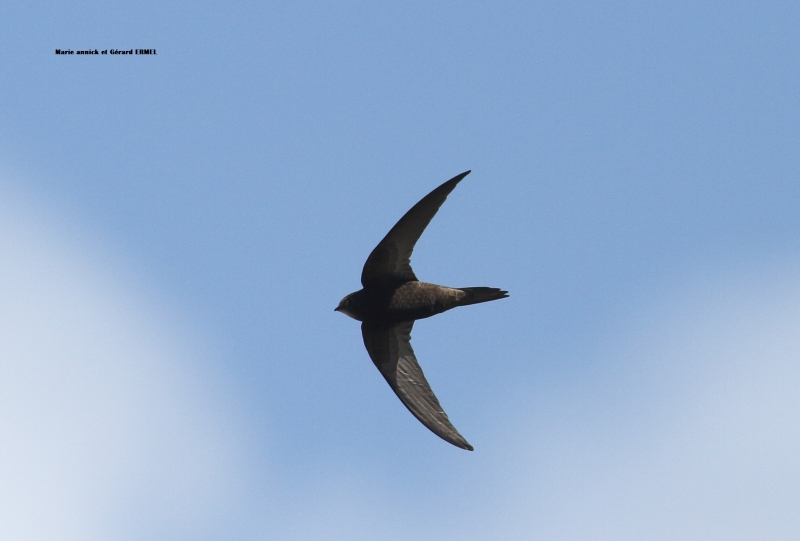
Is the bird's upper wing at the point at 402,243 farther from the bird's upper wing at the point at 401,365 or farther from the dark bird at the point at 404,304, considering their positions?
the bird's upper wing at the point at 401,365

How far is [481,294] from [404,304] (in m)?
1.22

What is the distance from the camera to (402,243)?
598 inches

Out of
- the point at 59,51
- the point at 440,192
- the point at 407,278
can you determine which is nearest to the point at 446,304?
the point at 407,278

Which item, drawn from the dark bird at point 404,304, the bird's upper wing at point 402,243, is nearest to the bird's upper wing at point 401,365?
the dark bird at point 404,304

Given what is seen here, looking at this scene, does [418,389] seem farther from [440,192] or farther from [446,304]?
[440,192]

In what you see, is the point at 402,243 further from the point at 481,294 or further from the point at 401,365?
the point at 401,365

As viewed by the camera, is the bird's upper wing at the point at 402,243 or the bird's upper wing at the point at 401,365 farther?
the bird's upper wing at the point at 401,365

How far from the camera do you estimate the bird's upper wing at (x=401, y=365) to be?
→ 1573 cm

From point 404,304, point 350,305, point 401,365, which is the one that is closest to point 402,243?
point 404,304

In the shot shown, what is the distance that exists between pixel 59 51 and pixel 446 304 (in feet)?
32.6

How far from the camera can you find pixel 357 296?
1573 cm

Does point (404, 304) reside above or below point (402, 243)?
below

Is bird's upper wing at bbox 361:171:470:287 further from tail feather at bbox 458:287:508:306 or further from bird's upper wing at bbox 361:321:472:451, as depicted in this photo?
bird's upper wing at bbox 361:321:472:451

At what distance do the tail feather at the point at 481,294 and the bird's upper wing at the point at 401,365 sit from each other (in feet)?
4.22
